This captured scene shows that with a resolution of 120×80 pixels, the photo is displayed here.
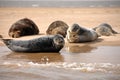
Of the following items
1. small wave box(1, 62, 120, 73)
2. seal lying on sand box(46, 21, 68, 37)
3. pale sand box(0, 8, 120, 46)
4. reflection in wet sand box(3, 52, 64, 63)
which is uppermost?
small wave box(1, 62, 120, 73)

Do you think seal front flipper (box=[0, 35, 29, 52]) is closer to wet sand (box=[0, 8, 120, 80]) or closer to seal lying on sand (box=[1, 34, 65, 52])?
seal lying on sand (box=[1, 34, 65, 52])

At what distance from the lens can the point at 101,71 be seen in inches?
289

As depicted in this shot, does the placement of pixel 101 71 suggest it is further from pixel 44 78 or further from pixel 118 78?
pixel 44 78

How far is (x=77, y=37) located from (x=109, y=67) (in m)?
4.27

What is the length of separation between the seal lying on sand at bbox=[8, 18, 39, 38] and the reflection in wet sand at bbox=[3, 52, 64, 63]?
3.89m

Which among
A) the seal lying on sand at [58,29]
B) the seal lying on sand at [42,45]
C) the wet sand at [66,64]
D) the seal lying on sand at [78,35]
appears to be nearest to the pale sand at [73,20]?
the seal lying on sand at [78,35]

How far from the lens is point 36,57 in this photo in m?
9.10

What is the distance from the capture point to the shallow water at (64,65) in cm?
691

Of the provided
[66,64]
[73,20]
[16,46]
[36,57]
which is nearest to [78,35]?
[16,46]

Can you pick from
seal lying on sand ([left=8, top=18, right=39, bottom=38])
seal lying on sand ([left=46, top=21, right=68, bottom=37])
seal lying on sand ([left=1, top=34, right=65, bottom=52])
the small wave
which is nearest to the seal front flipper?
seal lying on sand ([left=1, top=34, right=65, bottom=52])

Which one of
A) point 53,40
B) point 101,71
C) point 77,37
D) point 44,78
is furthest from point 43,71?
point 77,37

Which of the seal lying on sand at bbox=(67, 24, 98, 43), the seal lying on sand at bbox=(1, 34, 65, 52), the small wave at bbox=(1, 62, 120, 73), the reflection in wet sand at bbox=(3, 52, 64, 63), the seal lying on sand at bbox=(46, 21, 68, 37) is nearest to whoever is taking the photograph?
the small wave at bbox=(1, 62, 120, 73)

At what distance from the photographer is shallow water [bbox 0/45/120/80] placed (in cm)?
691

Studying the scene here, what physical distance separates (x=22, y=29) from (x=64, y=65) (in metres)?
6.04
